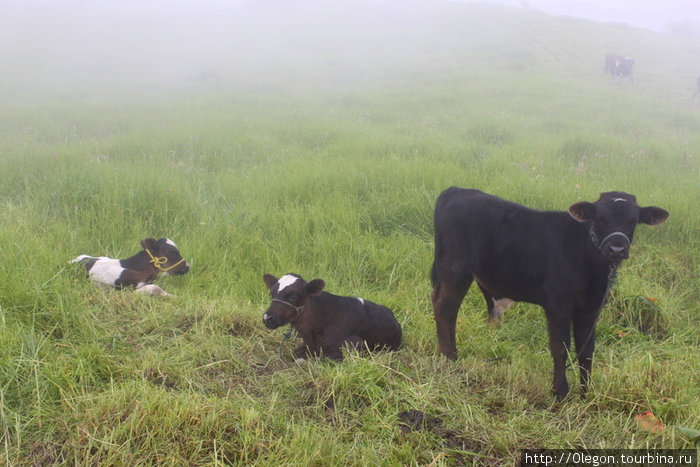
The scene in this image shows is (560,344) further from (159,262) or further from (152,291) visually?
(159,262)

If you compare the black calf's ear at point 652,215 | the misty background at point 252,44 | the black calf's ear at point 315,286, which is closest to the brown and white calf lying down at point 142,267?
the black calf's ear at point 315,286

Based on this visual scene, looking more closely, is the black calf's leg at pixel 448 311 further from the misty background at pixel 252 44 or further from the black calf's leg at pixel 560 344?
the misty background at pixel 252 44

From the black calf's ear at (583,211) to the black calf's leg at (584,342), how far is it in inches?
24.1

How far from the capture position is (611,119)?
45.4ft

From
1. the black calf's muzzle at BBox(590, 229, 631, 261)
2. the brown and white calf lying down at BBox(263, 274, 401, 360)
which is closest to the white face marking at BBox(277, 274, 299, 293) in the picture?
the brown and white calf lying down at BBox(263, 274, 401, 360)

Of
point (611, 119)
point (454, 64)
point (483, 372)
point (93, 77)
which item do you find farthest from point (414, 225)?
point (93, 77)

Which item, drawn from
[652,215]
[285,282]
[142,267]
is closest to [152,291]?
[142,267]

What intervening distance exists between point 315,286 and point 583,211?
172cm

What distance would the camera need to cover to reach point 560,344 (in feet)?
10.3

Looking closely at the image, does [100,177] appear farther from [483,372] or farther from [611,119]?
[611,119]

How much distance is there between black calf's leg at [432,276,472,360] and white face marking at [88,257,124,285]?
2755 millimetres

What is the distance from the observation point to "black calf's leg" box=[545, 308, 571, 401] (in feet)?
10.3

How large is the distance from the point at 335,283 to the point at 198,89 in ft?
68.1

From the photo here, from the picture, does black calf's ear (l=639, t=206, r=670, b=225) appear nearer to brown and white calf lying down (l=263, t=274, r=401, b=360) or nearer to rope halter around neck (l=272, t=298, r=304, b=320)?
brown and white calf lying down (l=263, t=274, r=401, b=360)
